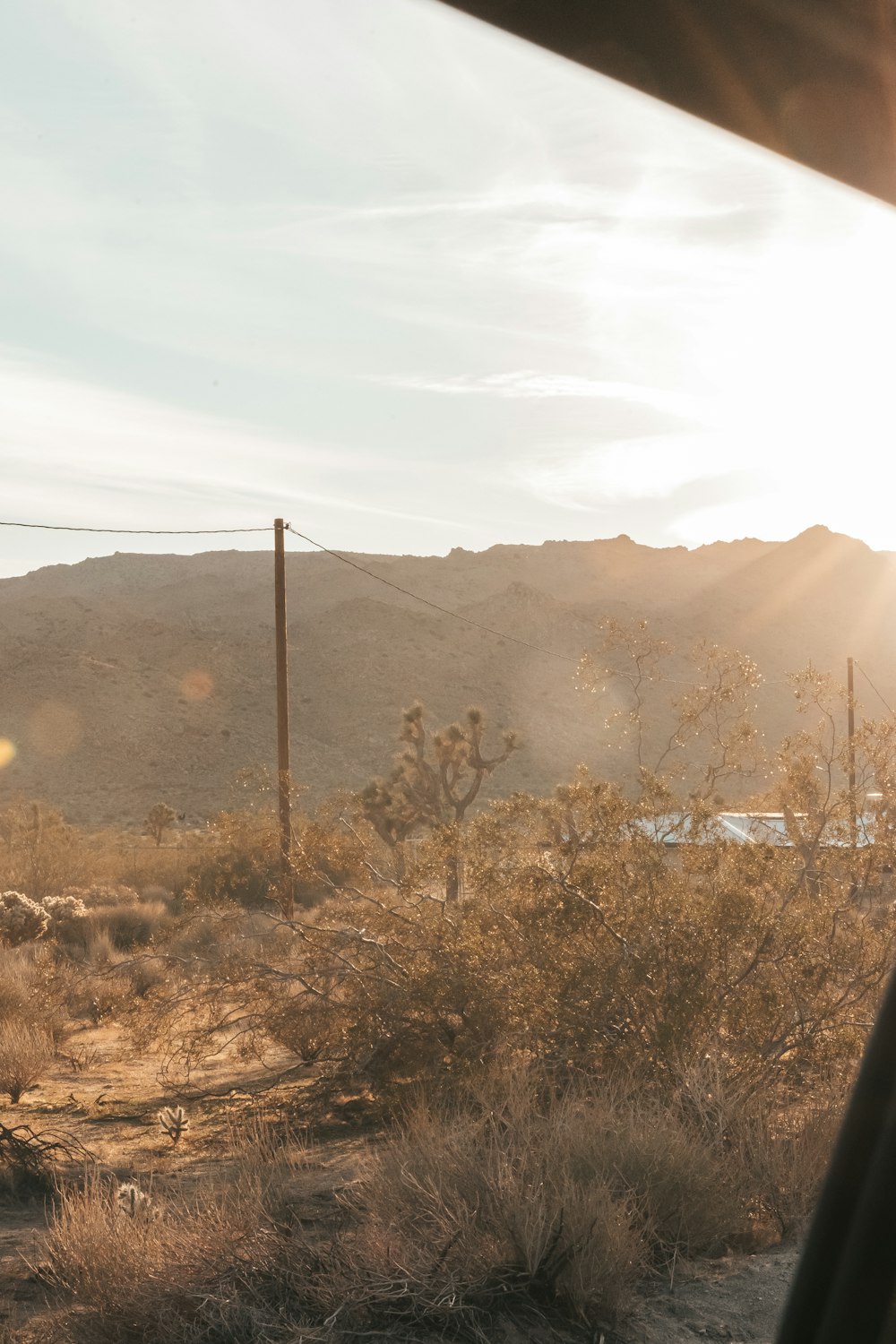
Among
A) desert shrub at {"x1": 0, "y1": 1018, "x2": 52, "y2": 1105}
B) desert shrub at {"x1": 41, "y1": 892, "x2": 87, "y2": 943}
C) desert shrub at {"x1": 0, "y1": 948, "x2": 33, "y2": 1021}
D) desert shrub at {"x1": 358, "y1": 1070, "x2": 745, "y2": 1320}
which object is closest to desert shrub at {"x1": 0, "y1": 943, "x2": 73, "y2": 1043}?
desert shrub at {"x1": 0, "y1": 948, "x2": 33, "y2": 1021}

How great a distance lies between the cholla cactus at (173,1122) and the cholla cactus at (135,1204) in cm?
300

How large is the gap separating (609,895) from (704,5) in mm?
7139

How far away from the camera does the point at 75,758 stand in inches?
2495

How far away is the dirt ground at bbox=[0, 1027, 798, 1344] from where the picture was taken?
16.0ft

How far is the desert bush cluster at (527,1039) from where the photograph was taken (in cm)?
486

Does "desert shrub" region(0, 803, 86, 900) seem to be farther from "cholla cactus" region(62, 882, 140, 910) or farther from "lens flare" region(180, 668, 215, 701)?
"lens flare" region(180, 668, 215, 701)

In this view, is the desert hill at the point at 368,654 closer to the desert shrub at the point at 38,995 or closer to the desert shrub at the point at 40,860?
the desert shrub at the point at 40,860

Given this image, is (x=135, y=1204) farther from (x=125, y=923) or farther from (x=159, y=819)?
(x=159, y=819)

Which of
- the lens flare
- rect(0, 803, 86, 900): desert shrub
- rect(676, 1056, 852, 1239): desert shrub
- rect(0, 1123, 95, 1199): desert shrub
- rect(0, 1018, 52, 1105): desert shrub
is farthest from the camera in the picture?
the lens flare

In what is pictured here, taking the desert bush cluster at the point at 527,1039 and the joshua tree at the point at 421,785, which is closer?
the desert bush cluster at the point at 527,1039

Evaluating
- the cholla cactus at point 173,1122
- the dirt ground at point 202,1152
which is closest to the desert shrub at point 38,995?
the dirt ground at point 202,1152

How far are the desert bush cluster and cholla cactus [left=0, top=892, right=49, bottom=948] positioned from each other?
19.8 ft

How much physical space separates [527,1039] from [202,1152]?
2.54 m

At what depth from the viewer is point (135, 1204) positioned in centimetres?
560
